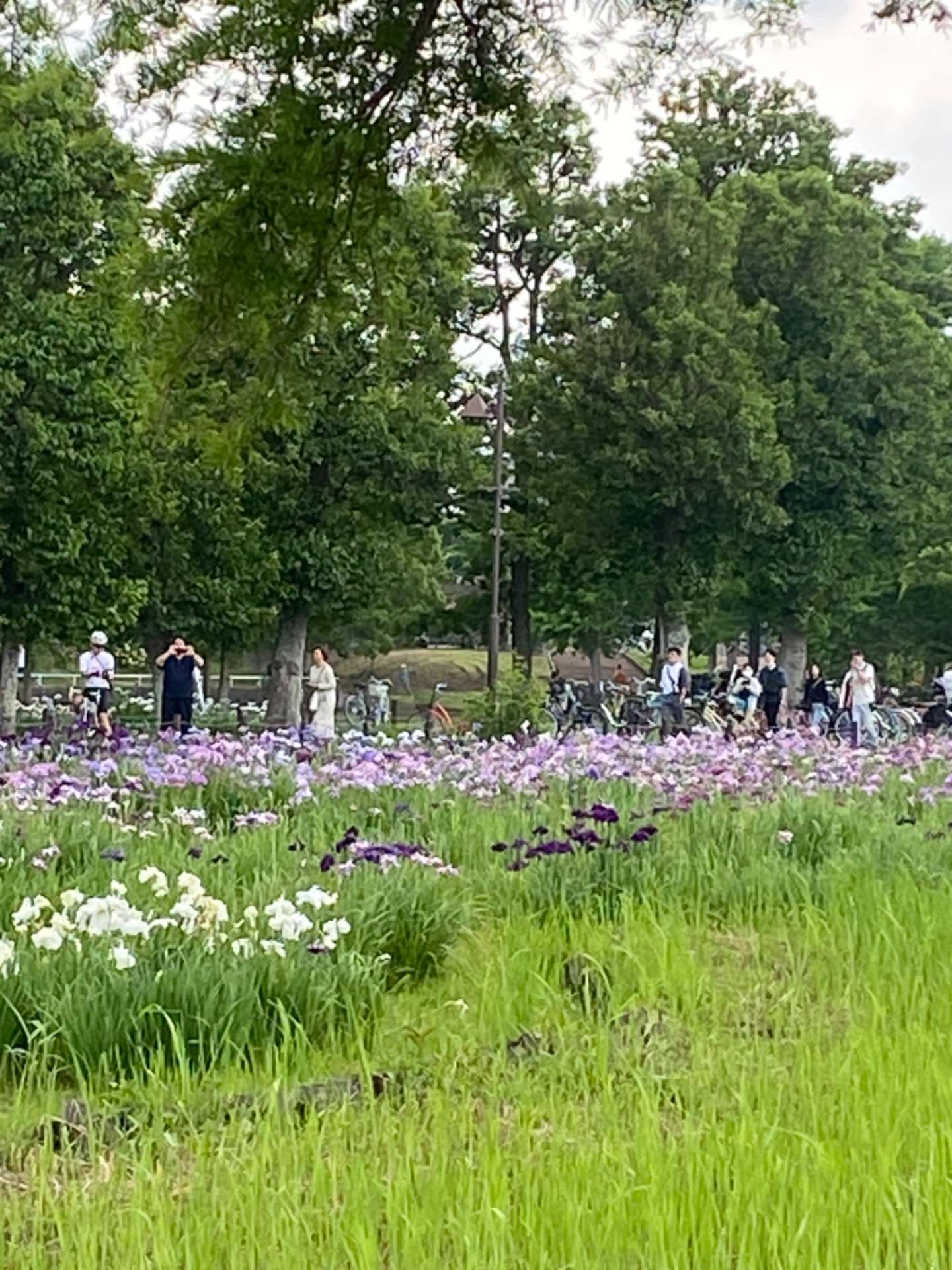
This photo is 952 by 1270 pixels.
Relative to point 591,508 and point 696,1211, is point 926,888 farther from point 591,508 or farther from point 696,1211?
point 591,508

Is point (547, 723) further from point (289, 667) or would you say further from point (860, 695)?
point (289, 667)

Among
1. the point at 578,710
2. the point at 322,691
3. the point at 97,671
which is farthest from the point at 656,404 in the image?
the point at 97,671

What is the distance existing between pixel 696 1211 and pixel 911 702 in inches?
975

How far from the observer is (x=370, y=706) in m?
25.4

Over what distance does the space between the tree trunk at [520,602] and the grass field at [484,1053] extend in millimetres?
21809

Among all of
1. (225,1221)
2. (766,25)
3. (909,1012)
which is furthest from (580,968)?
(766,25)

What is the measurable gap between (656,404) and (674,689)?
9288 millimetres

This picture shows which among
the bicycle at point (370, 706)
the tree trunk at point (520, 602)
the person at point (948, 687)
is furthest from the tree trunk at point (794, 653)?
the bicycle at point (370, 706)

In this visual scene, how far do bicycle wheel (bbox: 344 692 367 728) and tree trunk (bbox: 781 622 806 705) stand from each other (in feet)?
28.4

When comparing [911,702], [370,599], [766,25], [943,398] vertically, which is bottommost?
[911,702]

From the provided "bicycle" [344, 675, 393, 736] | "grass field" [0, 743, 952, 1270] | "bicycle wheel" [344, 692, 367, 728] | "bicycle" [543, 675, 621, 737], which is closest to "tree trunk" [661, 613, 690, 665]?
"bicycle" [543, 675, 621, 737]

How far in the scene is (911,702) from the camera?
25.7 meters

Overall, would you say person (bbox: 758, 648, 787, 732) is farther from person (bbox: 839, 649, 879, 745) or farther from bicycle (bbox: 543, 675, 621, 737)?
bicycle (bbox: 543, 675, 621, 737)

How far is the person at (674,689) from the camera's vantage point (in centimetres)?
1661
